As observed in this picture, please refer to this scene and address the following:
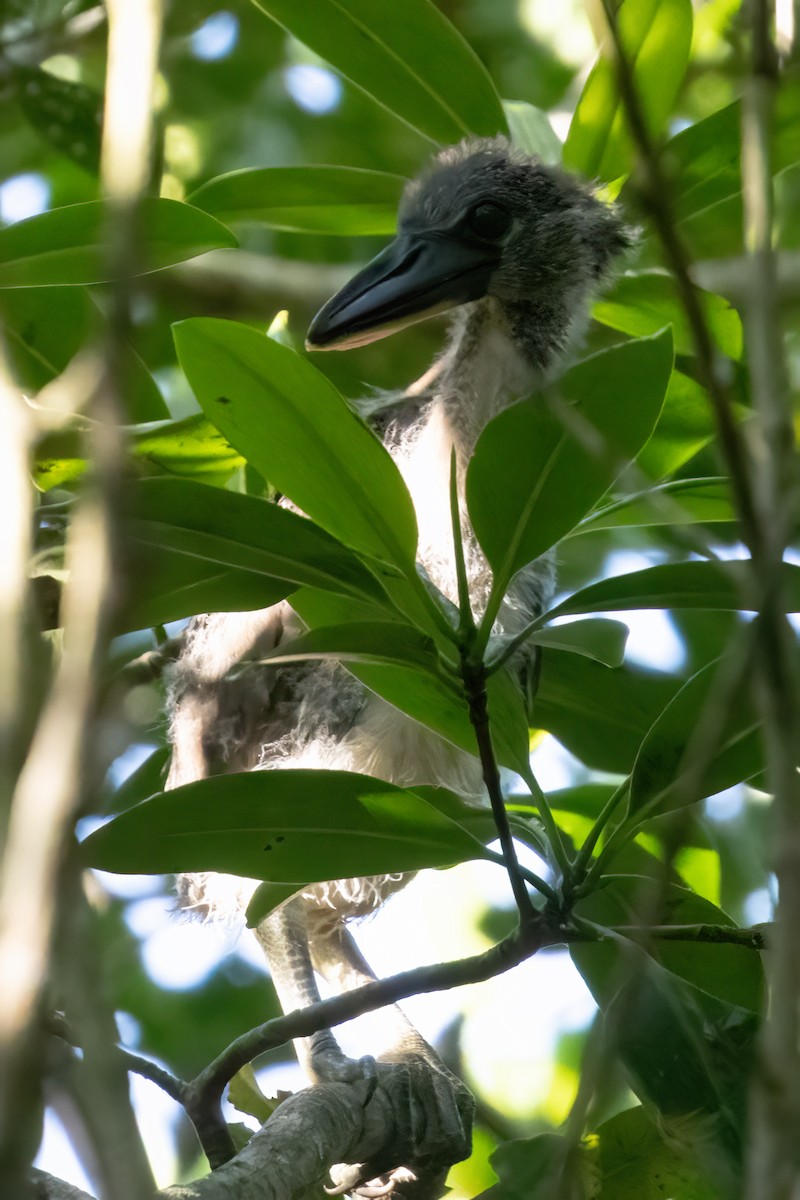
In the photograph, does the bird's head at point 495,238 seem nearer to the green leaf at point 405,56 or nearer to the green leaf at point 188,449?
the green leaf at point 405,56

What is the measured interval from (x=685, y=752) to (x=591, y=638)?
0.15 metres

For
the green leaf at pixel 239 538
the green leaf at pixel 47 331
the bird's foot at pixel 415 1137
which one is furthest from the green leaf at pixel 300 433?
the bird's foot at pixel 415 1137

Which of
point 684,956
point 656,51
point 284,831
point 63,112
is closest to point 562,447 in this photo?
point 284,831

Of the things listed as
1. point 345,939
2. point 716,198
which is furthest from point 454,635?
point 345,939

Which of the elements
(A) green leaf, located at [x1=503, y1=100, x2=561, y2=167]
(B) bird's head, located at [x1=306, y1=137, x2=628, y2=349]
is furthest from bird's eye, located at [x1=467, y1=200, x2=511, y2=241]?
(A) green leaf, located at [x1=503, y1=100, x2=561, y2=167]

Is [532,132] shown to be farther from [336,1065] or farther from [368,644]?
[336,1065]

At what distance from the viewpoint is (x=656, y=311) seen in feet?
6.37

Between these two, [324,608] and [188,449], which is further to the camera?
[188,449]

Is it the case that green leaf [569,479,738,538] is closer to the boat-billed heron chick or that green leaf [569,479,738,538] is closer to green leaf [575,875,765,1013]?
the boat-billed heron chick

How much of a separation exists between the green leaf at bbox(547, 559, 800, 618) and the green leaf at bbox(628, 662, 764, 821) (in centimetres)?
6

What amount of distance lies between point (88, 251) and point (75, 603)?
1.01 meters

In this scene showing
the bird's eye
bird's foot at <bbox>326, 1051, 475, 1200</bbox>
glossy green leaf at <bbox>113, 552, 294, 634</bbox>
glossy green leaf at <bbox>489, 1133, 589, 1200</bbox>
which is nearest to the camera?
glossy green leaf at <bbox>489, 1133, 589, 1200</bbox>

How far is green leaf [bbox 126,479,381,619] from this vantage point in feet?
3.51

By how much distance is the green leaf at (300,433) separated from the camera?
107cm
